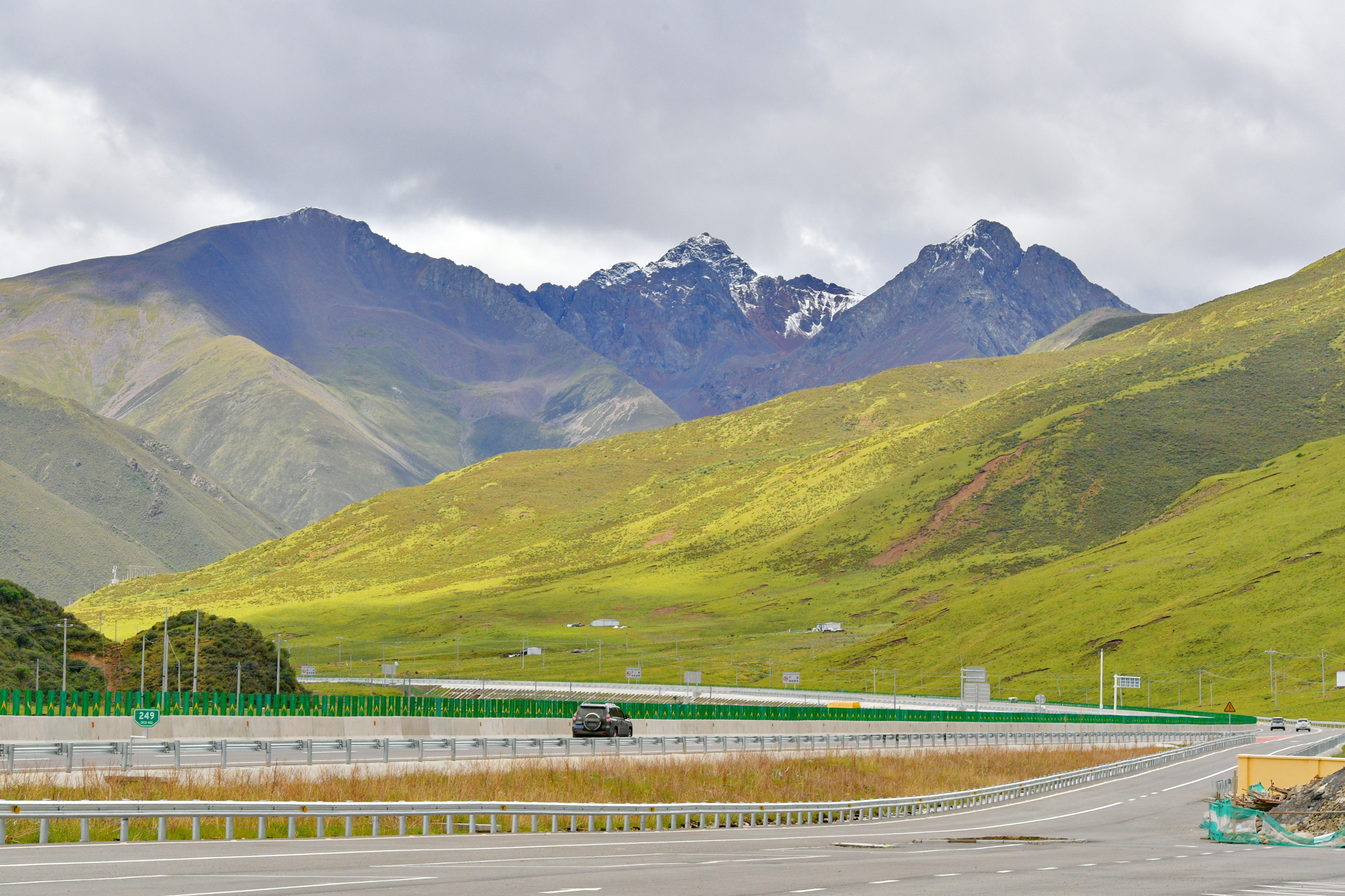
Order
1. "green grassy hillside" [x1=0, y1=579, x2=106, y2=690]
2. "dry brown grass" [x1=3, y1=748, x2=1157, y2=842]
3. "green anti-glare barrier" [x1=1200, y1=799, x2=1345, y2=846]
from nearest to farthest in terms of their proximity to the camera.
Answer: "dry brown grass" [x1=3, y1=748, x2=1157, y2=842], "green anti-glare barrier" [x1=1200, y1=799, x2=1345, y2=846], "green grassy hillside" [x1=0, y1=579, x2=106, y2=690]

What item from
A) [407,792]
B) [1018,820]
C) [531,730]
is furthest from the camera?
[531,730]

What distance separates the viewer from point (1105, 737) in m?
106

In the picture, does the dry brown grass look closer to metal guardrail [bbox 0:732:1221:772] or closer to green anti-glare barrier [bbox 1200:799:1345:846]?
metal guardrail [bbox 0:732:1221:772]

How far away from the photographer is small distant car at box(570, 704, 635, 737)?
62.3 metres

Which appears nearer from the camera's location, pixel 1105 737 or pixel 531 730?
pixel 531 730

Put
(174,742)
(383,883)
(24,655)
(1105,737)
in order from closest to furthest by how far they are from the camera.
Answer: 1. (383,883)
2. (174,742)
3. (24,655)
4. (1105,737)

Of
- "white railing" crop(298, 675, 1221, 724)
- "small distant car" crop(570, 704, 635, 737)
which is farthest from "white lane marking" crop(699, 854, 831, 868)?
"white railing" crop(298, 675, 1221, 724)

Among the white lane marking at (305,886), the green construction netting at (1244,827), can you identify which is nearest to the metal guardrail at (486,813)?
the white lane marking at (305,886)

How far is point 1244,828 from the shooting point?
46844 millimetres

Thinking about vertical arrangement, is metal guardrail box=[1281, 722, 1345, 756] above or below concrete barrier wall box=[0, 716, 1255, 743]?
below

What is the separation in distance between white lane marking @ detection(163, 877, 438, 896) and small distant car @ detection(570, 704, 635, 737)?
37.7 meters

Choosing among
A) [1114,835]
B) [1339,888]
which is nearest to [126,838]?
[1339,888]

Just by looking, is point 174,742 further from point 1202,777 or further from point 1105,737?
point 1105,737

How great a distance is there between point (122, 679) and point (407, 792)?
87737 millimetres
